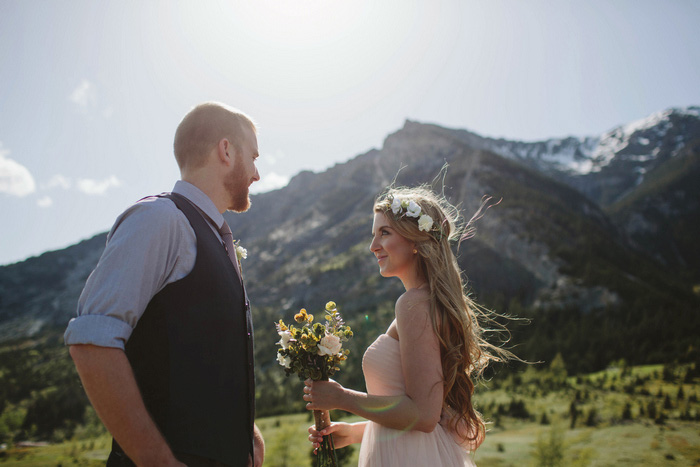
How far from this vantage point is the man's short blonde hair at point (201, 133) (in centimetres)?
263

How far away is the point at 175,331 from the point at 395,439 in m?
2.11

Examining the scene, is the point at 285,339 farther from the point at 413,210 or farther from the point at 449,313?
the point at 413,210

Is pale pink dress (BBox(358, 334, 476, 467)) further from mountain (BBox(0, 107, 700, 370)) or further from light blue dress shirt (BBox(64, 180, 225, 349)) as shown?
light blue dress shirt (BBox(64, 180, 225, 349))

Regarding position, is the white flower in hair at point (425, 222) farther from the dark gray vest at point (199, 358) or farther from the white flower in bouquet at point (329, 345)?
the dark gray vest at point (199, 358)

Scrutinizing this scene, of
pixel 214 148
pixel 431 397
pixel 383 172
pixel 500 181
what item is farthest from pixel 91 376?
pixel 383 172

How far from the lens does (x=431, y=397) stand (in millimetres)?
2816

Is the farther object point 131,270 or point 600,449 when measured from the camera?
point 600,449

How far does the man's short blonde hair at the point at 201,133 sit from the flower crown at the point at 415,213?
4.90 ft

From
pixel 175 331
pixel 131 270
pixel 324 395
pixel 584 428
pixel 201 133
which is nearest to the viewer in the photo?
pixel 131 270

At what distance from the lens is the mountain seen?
5006cm

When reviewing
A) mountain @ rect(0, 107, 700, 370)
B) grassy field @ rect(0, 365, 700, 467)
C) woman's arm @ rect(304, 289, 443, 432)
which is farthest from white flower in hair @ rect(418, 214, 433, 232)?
grassy field @ rect(0, 365, 700, 467)

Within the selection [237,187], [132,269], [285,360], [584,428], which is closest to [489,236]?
[584,428]

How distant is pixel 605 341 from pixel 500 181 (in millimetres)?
52849

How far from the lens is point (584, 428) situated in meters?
18.2
